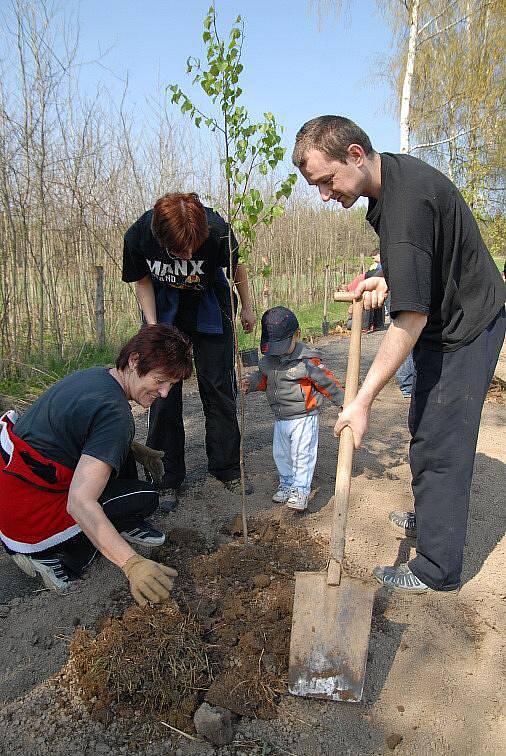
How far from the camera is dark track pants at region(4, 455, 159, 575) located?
2709mm

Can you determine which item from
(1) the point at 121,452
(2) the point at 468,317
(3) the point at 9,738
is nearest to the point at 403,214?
(2) the point at 468,317

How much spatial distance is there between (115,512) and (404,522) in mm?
1588

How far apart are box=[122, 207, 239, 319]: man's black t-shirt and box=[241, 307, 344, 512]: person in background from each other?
0.43 m

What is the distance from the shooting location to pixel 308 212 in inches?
557

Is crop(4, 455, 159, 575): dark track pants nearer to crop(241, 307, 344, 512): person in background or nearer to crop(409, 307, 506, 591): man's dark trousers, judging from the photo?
crop(241, 307, 344, 512): person in background

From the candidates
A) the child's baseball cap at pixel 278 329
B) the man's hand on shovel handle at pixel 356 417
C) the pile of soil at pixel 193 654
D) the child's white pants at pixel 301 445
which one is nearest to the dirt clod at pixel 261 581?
the pile of soil at pixel 193 654

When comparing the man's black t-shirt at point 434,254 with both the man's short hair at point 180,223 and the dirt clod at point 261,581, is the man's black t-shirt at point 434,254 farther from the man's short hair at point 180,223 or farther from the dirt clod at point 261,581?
the dirt clod at point 261,581

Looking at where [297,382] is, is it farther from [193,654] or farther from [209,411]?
Result: [193,654]

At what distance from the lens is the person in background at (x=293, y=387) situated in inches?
125

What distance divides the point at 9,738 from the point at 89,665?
318 mm

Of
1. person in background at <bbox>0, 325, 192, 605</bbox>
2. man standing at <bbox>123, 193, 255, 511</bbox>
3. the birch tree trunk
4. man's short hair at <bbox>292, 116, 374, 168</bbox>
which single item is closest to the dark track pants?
person in background at <bbox>0, 325, 192, 605</bbox>

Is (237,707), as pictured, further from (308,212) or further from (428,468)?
(308,212)

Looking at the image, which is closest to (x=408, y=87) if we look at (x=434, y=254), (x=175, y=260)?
(x=175, y=260)

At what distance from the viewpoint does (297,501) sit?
3.29 meters
